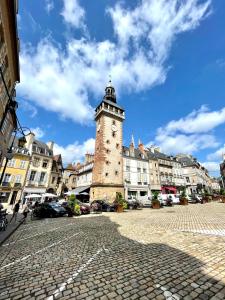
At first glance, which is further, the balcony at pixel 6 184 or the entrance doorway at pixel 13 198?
the entrance doorway at pixel 13 198

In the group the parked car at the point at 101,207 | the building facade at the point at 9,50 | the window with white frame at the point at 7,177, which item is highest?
the building facade at the point at 9,50

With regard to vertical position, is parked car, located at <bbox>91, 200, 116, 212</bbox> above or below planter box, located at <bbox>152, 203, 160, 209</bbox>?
below

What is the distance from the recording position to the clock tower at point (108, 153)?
29.5 m

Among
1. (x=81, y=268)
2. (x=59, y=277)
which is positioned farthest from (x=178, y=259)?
(x=59, y=277)

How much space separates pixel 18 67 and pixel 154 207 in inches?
882

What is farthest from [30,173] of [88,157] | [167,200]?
[167,200]

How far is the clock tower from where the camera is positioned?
2950 centimetres

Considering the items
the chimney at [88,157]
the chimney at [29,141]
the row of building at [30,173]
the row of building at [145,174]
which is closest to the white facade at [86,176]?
the row of building at [145,174]

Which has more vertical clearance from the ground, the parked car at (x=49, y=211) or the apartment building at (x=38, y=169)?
the apartment building at (x=38, y=169)

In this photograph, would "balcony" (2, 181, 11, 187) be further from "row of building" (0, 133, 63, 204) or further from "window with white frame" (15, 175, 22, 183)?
"window with white frame" (15, 175, 22, 183)

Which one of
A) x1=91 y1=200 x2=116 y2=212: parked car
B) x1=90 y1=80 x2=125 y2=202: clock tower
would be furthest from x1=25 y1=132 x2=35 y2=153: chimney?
x1=91 y1=200 x2=116 y2=212: parked car

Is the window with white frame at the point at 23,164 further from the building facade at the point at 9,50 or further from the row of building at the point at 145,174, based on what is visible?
the building facade at the point at 9,50

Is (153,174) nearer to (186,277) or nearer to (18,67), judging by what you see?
(18,67)

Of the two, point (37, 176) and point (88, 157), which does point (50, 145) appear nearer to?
point (37, 176)
